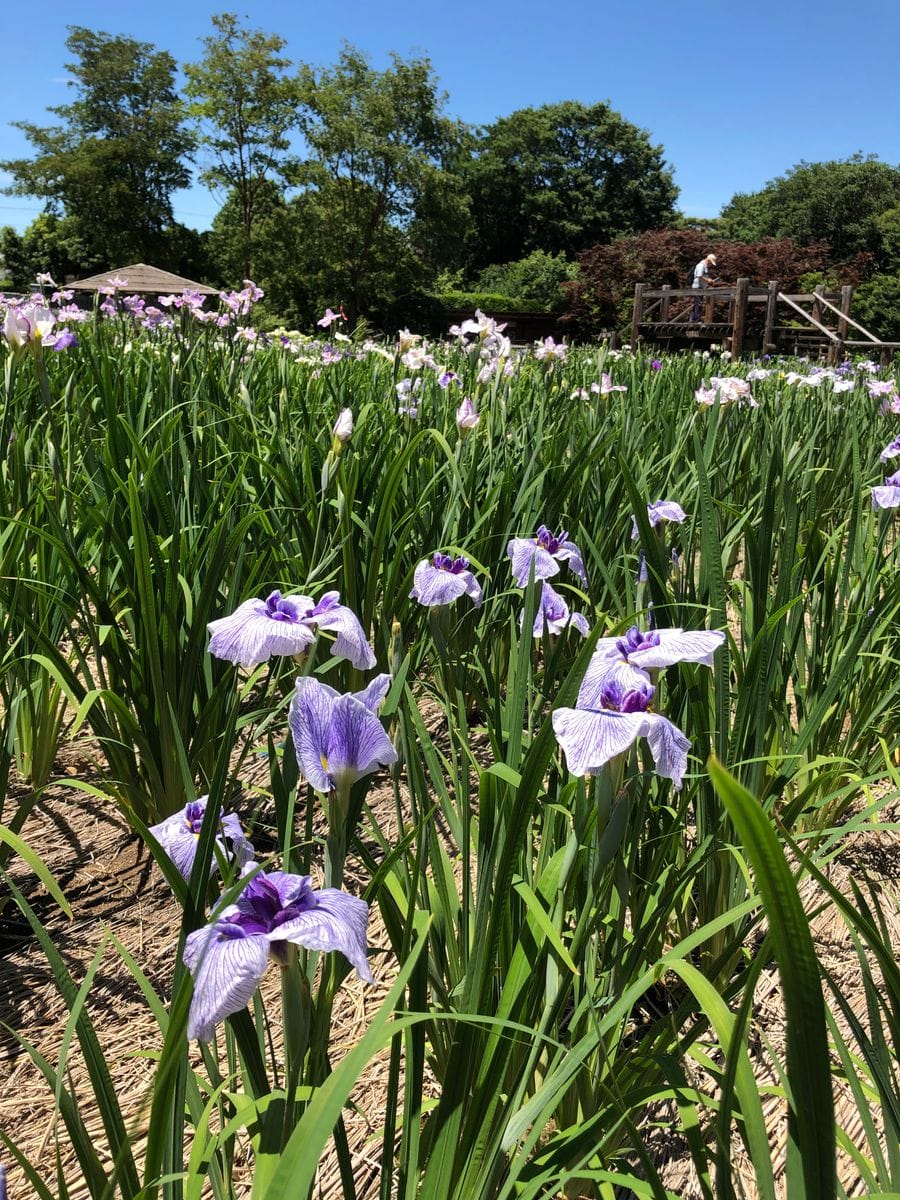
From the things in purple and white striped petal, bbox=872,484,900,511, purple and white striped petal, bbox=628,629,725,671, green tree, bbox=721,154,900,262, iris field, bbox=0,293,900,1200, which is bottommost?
iris field, bbox=0,293,900,1200

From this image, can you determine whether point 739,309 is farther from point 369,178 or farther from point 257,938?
point 369,178

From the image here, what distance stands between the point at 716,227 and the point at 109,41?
33491 millimetres

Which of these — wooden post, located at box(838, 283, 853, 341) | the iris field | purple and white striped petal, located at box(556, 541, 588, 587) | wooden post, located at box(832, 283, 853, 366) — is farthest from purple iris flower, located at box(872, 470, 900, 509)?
wooden post, located at box(838, 283, 853, 341)

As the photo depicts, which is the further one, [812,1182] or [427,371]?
[427,371]

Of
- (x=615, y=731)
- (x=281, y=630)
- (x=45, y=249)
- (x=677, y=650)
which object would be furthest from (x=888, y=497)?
(x=45, y=249)

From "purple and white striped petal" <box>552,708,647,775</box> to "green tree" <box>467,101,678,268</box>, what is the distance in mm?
47183

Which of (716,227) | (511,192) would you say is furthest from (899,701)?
(716,227)

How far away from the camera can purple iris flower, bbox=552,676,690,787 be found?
2.43 ft

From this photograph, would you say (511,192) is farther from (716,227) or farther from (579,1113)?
(579,1113)

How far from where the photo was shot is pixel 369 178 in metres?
28.3

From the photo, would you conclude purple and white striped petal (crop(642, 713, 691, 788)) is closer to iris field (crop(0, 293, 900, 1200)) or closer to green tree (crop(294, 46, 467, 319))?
iris field (crop(0, 293, 900, 1200))

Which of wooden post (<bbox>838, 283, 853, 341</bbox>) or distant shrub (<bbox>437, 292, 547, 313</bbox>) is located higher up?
distant shrub (<bbox>437, 292, 547, 313</bbox>)

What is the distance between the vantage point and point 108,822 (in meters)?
1.63

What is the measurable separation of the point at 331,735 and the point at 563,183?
51367 mm
